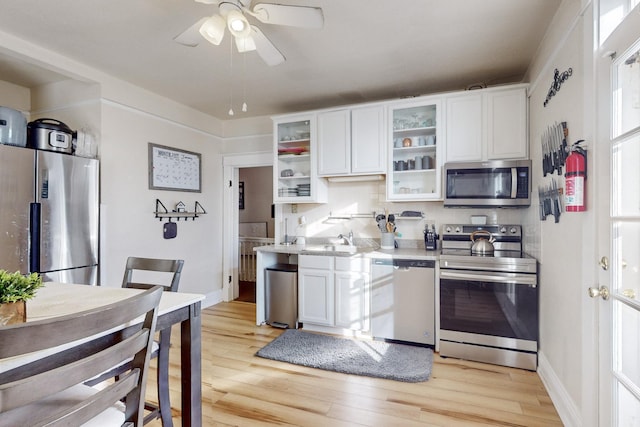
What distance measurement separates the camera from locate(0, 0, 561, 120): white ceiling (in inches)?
79.7

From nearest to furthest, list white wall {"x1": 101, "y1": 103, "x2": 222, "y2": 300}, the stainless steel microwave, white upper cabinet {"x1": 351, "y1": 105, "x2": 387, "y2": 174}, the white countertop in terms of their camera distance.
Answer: the stainless steel microwave, the white countertop, white wall {"x1": 101, "y1": 103, "x2": 222, "y2": 300}, white upper cabinet {"x1": 351, "y1": 105, "x2": 387, "y2": 174}

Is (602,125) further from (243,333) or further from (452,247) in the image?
(243,333)

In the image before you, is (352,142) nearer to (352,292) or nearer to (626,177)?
(352,292)

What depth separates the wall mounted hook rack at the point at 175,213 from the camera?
11.4 ft

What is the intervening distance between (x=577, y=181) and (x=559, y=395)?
4.49 feet

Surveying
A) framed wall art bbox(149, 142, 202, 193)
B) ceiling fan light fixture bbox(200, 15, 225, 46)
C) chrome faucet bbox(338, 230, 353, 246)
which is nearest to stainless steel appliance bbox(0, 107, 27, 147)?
framed wall art bbox(149, 142, 202, 193)

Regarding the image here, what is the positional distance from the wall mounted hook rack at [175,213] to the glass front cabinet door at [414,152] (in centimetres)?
240

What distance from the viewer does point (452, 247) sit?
3146 mm

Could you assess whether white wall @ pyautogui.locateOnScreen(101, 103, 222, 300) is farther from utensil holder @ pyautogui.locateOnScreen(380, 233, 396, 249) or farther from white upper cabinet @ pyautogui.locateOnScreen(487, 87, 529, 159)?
white upper cabinet @ pyautogui.locateOnScreen(487, 87, 529, 159)

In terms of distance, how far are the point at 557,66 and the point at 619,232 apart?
1.28 m

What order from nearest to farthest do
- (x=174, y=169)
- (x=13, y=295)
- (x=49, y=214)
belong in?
(x=13, y=295) < (x=49, y=214) < (x=174, y=169)

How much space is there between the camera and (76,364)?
825 millimetres

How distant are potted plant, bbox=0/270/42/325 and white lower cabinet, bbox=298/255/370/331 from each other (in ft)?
7.77

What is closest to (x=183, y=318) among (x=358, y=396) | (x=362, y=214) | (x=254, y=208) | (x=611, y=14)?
(x=358, y=396)
